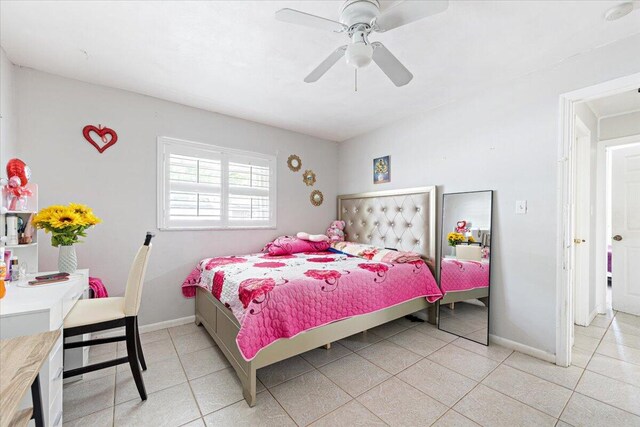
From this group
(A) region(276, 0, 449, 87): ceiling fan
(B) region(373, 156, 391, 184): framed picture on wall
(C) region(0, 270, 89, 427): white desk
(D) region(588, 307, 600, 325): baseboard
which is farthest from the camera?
(B) region(373, 156, 391, 184): framed picture on wall

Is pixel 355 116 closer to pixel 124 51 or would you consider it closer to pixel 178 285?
pixel 124 51

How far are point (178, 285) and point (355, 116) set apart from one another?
2.67 metres

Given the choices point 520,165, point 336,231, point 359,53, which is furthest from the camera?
point 336,231

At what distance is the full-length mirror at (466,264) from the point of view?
95.3 inches

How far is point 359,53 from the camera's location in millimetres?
1361

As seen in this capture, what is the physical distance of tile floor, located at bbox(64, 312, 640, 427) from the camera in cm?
150

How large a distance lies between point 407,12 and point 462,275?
228 cm

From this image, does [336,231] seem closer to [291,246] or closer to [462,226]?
[291,246]

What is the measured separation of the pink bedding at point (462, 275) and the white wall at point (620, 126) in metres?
2.22

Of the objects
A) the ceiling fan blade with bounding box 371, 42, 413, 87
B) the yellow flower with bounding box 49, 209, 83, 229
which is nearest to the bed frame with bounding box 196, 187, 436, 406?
the yellow flower with bounding box 49, 209, 83, 229

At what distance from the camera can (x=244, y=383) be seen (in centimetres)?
166

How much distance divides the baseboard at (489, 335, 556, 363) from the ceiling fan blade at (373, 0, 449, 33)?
8.28 feet

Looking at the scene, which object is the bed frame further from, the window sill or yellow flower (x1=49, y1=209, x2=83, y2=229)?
yellow flower (x1=49, y1=209, x2=83, y2=229)

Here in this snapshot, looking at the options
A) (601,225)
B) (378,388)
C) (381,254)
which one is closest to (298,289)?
(378,388)
